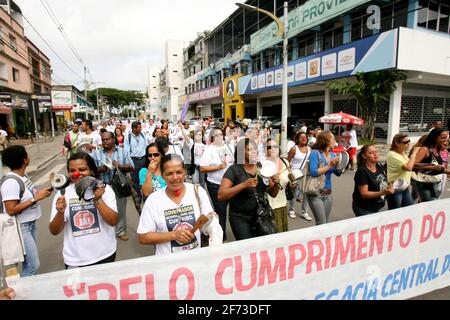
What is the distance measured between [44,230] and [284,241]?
4.69 meters

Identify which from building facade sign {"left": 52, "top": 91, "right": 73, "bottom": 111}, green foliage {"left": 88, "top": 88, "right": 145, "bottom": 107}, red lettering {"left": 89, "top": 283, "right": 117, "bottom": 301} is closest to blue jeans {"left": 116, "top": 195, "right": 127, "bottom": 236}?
red lettering {"left": 89, "top": 283, "right": 117, "bottom": 301}

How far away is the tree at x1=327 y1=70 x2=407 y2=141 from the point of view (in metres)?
12.9

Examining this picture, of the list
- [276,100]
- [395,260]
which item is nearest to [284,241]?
[395,260]

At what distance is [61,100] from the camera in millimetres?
29109

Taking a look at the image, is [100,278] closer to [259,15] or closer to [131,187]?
[131,187]

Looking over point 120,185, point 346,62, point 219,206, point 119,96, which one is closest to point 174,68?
point 119,96

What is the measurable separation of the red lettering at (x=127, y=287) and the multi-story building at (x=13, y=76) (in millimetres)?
22222

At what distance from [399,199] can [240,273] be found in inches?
115

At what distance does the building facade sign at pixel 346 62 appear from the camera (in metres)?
12.0

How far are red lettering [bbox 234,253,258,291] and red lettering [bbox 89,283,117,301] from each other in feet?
2.78

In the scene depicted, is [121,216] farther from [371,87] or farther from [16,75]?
[16,75]

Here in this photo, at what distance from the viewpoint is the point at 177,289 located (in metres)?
1.88

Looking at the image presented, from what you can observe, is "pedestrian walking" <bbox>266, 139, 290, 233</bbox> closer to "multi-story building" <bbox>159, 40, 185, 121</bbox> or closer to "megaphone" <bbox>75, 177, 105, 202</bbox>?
"megaphone" <bbox>75, 177, 105, 202</bbox>

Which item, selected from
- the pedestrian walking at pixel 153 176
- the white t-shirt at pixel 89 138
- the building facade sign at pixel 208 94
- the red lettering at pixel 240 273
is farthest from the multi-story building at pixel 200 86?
the red lettering at pixel 240 273
